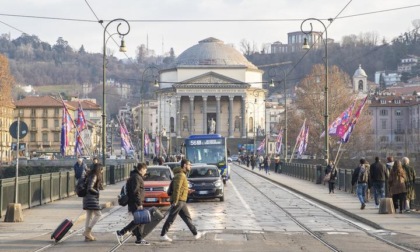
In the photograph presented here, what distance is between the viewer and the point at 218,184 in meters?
34.0

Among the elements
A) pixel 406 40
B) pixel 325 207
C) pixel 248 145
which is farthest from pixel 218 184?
pixel 406 40

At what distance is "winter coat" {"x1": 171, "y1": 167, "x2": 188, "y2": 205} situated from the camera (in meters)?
18.4

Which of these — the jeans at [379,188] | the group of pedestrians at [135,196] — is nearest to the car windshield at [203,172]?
the jeans at [379,188]

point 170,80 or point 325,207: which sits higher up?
point 170,80

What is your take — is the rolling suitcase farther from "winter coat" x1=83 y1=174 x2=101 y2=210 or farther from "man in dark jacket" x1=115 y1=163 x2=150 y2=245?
"man in dark jacket" x1=115 y1=163 x2=150 y2=245

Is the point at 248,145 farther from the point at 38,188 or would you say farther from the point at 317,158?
the point at 38,188

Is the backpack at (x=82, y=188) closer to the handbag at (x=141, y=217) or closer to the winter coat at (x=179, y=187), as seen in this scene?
the handbag at (x=141, y=217)

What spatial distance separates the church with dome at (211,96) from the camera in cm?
16638

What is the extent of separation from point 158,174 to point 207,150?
21472 mm

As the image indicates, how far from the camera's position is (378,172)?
1100 inches

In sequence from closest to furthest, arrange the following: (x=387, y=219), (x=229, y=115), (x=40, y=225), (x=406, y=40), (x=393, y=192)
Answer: (x=40, y=225)
(x=387, y=219)
(x=393, y=192)
(x=229, y=115)
(x=406, y=40)

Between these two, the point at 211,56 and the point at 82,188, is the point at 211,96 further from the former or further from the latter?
the point at 82,188

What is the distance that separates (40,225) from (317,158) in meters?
81.1

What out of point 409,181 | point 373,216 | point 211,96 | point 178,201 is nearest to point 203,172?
point 409,181
